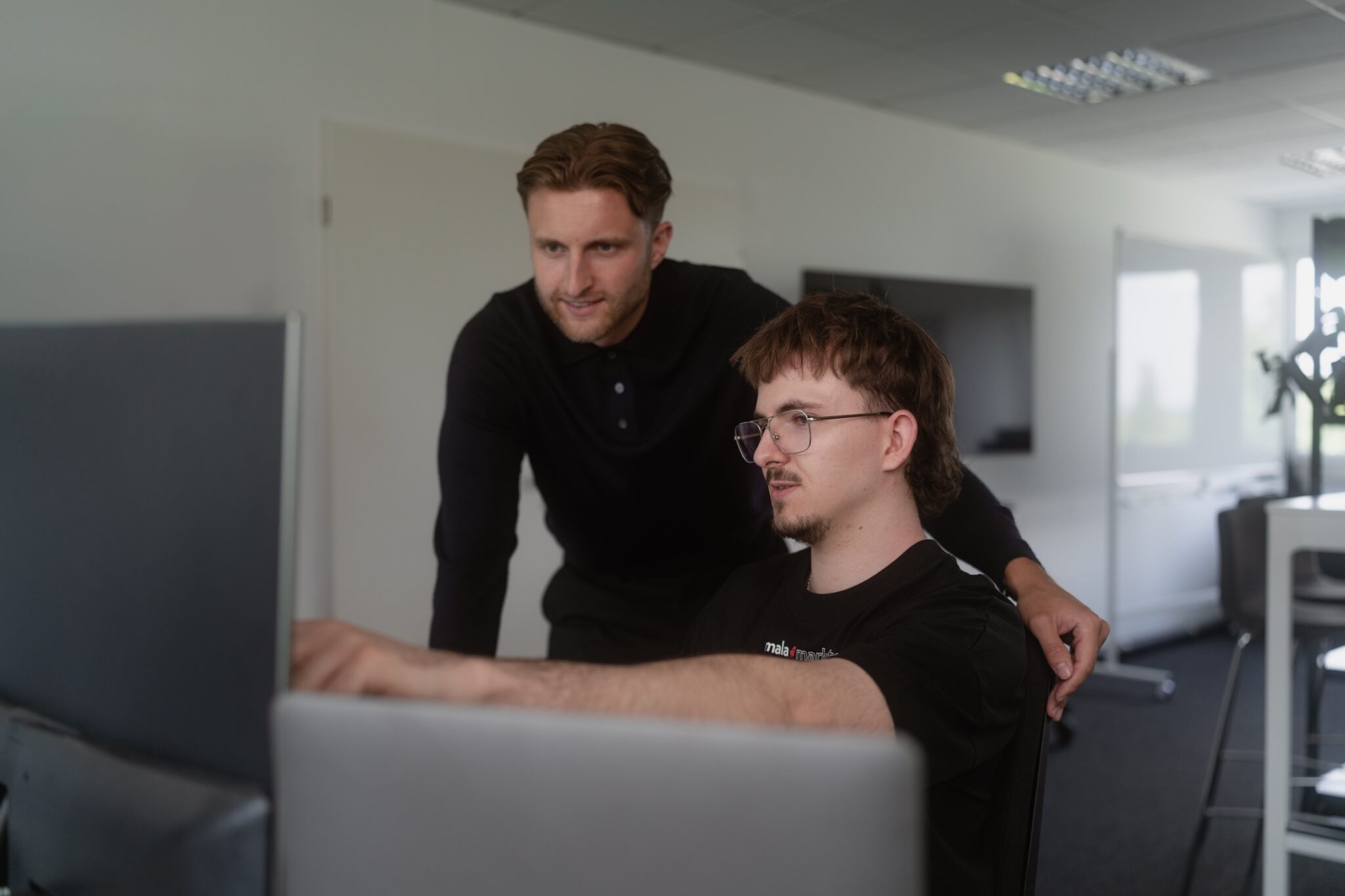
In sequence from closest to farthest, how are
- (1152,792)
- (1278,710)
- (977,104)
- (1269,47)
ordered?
(1278,710) < (1152,792) < (1269,47) < (977,104)

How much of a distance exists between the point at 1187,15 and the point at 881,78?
41.7 inches

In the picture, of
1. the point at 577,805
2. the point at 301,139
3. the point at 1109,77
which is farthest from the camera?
the point at 1109,77

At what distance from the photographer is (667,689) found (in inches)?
28.9

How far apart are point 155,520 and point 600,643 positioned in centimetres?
118

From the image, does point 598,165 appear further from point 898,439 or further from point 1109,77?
point 1109,77

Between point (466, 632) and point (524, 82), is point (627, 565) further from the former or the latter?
point (524, 82)

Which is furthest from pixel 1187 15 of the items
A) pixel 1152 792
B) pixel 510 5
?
pixel 1152 792

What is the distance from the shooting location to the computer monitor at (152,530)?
0.64 metres

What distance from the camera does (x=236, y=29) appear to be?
2.86 meters

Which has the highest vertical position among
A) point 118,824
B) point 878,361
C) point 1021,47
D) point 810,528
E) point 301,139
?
point 1021,47

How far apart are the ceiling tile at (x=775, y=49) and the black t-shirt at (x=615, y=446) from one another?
2.07 m

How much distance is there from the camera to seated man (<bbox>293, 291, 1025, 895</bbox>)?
2.78 feet

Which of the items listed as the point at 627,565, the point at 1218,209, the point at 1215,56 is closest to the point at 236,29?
the point at 627,565

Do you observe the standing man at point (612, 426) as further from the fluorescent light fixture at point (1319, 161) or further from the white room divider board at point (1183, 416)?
the fluorescent light fixture at point (1319, 161)
